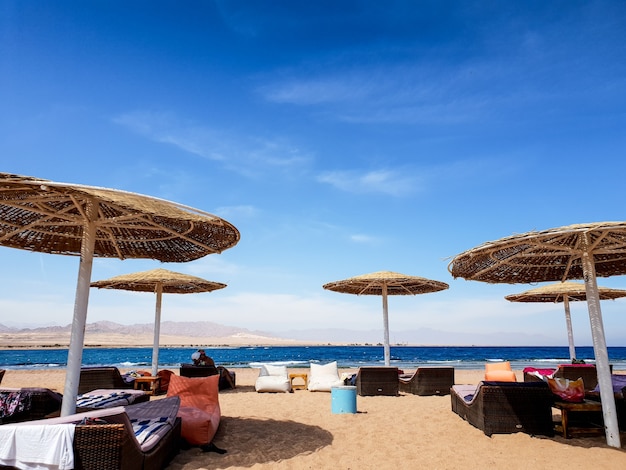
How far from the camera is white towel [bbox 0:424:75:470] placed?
2.89 m

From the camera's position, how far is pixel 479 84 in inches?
393

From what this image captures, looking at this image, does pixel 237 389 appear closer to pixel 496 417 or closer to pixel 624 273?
pixel 496 417

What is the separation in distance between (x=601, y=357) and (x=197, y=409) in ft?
16.8

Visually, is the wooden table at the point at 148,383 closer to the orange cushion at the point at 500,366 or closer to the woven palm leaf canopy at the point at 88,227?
the woven palm leaf canopy at the point at 88,227

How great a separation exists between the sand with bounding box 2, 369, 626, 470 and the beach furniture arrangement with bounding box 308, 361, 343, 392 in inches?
111

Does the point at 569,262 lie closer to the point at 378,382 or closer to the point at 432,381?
the point at 432,381

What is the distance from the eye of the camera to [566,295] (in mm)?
12383

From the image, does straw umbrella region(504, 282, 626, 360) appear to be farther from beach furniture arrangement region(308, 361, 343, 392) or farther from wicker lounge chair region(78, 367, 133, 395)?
wicker lounge chair region(78, 367, 133, 395)

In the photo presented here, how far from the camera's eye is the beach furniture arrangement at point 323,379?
994cm

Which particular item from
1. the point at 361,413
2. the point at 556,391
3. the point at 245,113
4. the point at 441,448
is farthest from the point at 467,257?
the point at 245,113

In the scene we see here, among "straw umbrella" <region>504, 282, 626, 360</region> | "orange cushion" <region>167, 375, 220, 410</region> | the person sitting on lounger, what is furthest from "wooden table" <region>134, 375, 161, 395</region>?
"straw umbrella" <region>504, 282, 626, 360</region>

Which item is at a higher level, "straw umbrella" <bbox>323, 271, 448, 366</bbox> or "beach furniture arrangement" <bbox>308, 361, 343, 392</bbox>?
"straw umbrella" <bbox>323, 271, 448, 366</bbox>

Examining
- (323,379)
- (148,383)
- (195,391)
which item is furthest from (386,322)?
(195,391)

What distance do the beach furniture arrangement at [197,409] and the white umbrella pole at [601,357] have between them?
4801mm
